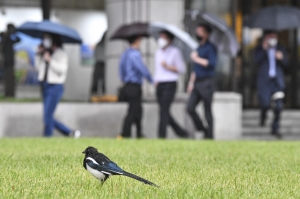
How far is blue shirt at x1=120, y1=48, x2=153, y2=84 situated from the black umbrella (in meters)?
0.72

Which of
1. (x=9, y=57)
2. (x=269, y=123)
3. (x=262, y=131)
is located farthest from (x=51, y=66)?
(x=269, y=123)

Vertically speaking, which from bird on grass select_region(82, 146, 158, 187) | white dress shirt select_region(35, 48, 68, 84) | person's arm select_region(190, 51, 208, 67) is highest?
person's arm select_region(190, 51, 208, 67)

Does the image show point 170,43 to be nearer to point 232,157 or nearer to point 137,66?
point 137,66

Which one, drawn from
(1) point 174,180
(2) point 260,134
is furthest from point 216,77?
(1) point 174,180

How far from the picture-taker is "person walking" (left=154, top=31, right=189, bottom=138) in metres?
16.5

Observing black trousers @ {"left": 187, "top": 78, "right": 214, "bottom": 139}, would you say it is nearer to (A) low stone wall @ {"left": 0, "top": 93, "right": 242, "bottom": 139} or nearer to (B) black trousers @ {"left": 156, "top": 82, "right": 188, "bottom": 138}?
(B) black trousers @ {"left": 156, "top": 82, "right": 188, "bottom": 138}

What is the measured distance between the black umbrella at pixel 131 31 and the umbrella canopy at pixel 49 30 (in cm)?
80

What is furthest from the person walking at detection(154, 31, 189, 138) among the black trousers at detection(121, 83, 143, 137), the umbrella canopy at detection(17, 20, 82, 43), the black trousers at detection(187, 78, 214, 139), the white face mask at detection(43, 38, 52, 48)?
the white face mask at detection(43, 38, 52, 48)

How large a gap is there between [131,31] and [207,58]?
242 cm

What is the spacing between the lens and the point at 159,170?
901 centimetres

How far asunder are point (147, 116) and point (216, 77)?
247 cm

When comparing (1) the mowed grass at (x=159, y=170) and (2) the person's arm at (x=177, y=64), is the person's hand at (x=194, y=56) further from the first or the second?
(1) the mowed grass at (x=159, y=170)

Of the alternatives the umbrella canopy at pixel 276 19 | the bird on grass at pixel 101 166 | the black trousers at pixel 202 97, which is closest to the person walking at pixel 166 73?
the black trousers at pixel 202 97

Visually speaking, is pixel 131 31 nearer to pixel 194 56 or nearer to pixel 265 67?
pixel 194 56
